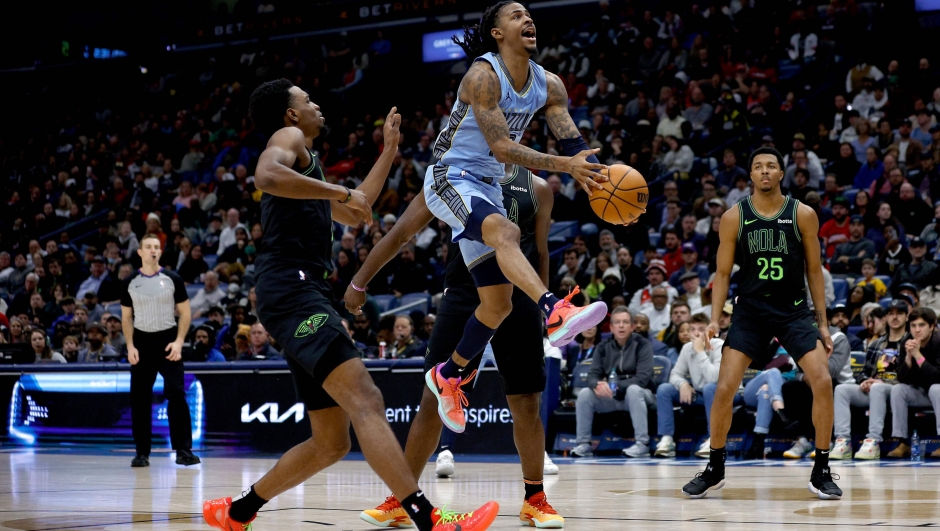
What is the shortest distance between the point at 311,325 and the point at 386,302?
10.7 meters

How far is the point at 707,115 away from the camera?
56.5 feet

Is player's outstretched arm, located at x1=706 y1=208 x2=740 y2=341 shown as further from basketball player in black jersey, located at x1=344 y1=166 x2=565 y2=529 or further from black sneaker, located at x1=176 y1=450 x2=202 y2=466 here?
black sneaker, located at x1=176 y1=450 x2=202 y2=466

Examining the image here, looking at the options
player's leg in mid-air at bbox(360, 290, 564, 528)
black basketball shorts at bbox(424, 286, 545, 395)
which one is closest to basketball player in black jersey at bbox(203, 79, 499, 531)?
player's leg in mid-air at bbox(360, 290, 564, 528)

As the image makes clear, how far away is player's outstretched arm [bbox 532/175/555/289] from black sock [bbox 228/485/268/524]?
72.9 inches

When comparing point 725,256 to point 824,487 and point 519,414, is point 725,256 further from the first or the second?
point 519,414

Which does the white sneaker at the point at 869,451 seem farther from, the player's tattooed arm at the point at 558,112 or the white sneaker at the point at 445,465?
the player's tattooed arm at the point at 558,112

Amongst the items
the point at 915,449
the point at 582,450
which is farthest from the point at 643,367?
the point at 915,449

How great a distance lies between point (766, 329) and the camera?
6.29 meters

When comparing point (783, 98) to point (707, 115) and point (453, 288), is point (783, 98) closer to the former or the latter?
point (707, 115)

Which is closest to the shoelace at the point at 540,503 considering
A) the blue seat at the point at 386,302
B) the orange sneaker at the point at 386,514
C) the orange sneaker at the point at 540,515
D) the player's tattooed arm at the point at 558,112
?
the orange sneaker at the point at 540,515

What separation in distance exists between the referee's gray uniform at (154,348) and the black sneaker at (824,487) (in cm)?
570

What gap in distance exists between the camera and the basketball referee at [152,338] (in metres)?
9.37

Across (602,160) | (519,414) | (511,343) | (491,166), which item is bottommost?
(519,414)

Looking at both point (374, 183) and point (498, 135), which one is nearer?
point (498, 135)
